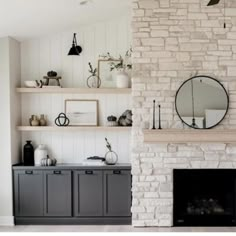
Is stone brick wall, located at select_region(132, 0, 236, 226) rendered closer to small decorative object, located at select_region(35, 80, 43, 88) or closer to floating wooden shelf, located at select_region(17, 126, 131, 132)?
floating wooden shelf, located at select_region(17, 126, 131, 132)

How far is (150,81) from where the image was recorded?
5215 millimetres

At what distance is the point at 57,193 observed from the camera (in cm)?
539

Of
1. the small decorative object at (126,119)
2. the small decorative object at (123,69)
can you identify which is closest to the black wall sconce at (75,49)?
the small decorative object at (123,69)

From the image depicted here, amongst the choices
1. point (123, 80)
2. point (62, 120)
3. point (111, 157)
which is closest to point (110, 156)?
point (111, 157)

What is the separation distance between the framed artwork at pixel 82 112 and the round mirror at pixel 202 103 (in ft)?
4.41

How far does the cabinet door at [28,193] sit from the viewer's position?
5383mm

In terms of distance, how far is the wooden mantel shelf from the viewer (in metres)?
4.95

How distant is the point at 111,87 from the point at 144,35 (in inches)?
39.9

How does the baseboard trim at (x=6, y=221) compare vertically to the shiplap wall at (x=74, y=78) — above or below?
below

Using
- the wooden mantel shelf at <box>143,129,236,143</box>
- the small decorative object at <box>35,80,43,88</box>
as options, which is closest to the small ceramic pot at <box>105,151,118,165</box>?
the wooden mantel shelf at <box>143,129,236,143</box>

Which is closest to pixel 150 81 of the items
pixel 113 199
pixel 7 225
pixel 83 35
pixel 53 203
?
pixel 83 35

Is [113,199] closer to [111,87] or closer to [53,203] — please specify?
[53,203]

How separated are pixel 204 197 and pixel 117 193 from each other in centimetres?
128

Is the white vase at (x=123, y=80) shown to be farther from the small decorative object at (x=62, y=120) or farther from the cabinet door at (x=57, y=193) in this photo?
the cabinet door at (x=57, y=193)
